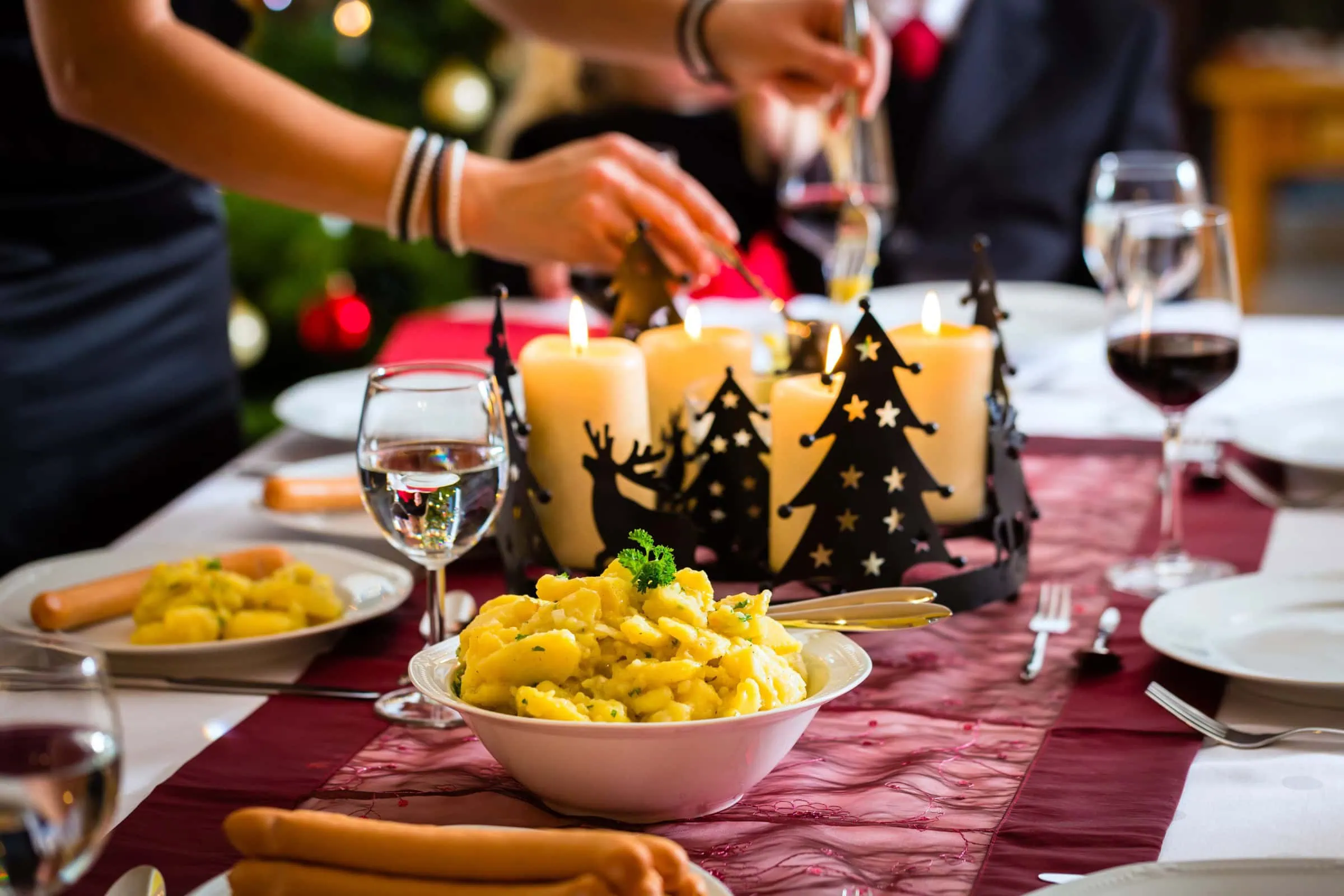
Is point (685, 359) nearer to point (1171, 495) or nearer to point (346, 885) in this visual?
point (1171, 495)

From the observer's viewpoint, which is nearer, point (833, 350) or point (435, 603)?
point (435, 603)

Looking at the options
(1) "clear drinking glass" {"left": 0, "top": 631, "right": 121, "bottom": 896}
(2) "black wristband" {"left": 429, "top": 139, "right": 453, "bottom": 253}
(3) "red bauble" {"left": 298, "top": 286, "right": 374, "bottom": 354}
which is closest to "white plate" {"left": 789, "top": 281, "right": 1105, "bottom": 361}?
(2) "black wristband" {"left": 429, "top": 139, "right": 453, "bottom": 253}

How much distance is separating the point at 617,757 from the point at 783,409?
415mm

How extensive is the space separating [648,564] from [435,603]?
0.75 ft

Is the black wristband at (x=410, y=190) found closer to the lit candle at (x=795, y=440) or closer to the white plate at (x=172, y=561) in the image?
the white plate at (x=172, y=561)

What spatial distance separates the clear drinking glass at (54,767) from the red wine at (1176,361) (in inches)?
36.2

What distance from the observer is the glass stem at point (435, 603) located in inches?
38.3

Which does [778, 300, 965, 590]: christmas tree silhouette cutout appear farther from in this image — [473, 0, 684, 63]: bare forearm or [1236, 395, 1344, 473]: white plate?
[473, 0, 684, 63]: bare forearm

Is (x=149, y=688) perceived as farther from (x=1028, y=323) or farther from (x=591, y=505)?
(x=1028, y=323)

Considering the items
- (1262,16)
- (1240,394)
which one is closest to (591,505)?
(1240,394)

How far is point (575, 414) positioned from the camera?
1.13 m

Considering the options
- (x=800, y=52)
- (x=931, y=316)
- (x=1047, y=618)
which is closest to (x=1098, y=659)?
(x=1047, y=618)

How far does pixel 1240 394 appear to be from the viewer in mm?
1866

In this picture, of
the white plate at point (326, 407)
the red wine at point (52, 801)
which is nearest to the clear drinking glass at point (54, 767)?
the red wine at point (52, 801)
